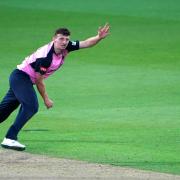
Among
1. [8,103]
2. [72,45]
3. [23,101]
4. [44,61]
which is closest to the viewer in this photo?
[44,61]

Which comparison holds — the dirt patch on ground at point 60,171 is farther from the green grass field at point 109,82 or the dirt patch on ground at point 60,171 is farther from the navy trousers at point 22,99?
the navy trousers at point 22,99

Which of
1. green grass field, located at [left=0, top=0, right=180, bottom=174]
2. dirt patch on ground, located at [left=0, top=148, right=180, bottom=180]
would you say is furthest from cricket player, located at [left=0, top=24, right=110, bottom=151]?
dirt patch on ground, located at [left=0, top=148, right=180, bottom=180]

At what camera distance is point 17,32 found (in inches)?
998

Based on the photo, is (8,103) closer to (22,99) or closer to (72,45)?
(22,99)

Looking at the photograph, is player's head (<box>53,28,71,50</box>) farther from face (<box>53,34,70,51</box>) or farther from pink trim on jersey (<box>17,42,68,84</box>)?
pink trim on jersey (<box>17,42,68,84</box>)

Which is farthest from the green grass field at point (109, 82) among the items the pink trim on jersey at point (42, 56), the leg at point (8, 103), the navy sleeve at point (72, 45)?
the navy sleeve at point (72, 45)

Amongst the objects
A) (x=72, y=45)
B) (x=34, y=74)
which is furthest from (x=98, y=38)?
(x=34, y=74)

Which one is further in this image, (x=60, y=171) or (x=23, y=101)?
(x=23, y=101)

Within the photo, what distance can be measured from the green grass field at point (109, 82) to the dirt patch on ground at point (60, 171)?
416mm

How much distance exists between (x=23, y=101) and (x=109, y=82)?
7126mm

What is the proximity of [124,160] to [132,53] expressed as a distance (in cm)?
1178

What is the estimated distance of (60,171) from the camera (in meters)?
10.1

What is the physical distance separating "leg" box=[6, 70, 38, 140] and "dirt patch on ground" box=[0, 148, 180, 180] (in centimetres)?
83

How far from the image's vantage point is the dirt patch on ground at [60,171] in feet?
32.1
